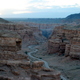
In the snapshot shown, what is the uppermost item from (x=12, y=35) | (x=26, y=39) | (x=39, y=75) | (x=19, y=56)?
(x=12, y=35)

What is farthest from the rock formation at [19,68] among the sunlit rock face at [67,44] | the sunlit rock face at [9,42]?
the sunlit rock face at [67,44]

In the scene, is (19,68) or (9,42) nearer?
(19,68)

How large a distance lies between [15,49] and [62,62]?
15.9m

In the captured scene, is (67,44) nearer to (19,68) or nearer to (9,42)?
(9,42)

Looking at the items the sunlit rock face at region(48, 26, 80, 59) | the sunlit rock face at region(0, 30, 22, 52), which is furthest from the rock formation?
the sunlit rock face at region(48, 26, 80, 59)

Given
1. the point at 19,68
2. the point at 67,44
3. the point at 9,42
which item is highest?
the point at 9,42

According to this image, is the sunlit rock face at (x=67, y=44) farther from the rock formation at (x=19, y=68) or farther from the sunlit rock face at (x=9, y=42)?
the rock formation at (x=19, y=68)

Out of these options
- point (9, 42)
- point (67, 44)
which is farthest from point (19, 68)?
point (67, 44)

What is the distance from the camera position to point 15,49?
1616cm

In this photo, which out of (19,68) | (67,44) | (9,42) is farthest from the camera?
(67,44)

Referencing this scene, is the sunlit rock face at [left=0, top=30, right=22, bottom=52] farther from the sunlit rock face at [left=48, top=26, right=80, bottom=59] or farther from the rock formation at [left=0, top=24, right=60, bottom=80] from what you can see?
the sunlit rock face at [left=48, top=26, right=80, bottom=59]

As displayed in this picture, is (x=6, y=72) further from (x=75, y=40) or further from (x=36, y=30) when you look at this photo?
(x=36, y=30)

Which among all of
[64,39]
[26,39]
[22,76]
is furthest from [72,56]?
[26,39]

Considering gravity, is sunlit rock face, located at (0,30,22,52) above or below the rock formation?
above
